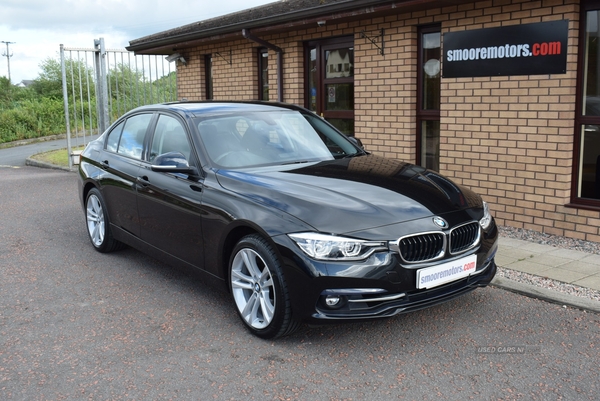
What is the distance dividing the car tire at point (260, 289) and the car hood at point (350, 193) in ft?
1.07

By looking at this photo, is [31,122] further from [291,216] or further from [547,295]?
[547,295]

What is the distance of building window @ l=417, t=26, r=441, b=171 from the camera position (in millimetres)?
8453

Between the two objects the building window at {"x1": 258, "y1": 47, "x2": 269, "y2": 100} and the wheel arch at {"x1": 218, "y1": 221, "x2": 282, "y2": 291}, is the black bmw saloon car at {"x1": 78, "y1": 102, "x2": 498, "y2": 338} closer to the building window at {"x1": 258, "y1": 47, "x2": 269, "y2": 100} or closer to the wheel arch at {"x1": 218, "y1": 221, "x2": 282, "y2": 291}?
the wheel arch at {"x1": 218, "y1": 221, "x2": 282, "y2": 291}

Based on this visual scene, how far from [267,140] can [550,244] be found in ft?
11.0

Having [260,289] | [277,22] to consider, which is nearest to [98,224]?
[260,289]

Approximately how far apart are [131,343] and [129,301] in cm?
97

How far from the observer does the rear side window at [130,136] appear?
618 cm

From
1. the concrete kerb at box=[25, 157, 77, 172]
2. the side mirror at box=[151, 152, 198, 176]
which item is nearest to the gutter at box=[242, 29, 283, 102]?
the side mirror at box=[151, 152, 198, 176]

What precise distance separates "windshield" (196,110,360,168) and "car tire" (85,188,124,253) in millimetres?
1966

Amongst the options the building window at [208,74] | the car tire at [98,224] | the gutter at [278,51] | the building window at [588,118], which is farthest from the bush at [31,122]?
the building window at [588,118]

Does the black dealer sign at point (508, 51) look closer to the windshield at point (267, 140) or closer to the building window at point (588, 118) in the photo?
the building window at point (588, 118)

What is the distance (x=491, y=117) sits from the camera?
764 centimetres

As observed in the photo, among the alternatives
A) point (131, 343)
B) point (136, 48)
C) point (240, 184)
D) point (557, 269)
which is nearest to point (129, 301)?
point (131, 343)

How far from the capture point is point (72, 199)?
10.7m
